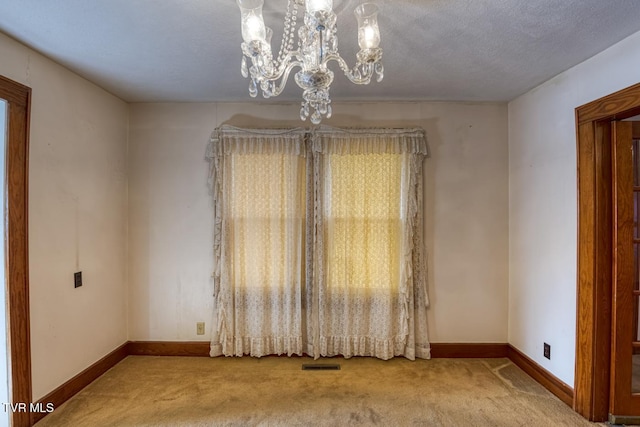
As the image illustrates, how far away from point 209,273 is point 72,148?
1.43 metres

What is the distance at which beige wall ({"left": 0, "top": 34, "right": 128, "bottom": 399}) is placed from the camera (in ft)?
6.73

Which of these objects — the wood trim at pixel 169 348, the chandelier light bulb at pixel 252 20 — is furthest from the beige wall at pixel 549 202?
the wood trim at pixel 169 348

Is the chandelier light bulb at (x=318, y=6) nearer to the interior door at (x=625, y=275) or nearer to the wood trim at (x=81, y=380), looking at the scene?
the interior door at (x=625, y=275)

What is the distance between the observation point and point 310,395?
2359mm

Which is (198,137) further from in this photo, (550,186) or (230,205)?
(550,186)

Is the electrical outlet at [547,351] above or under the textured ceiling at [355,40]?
under

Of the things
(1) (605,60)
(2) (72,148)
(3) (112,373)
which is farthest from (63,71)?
(1) (605,60)

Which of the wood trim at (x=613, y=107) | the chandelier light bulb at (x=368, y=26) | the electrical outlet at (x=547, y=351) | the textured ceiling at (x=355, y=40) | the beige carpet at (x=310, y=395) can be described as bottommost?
the beige carpet at (x=310, y=395)

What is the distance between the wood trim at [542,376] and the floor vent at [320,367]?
154 cm

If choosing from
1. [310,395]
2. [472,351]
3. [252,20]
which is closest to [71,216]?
[252,20]

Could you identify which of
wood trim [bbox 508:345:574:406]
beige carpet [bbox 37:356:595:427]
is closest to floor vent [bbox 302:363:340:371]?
beige carpet [bbox 37:356:595:427]

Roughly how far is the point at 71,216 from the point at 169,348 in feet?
4.68

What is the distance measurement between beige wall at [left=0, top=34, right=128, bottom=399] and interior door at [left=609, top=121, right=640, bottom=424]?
11.9 feet

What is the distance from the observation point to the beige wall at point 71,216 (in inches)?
80.8
